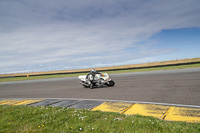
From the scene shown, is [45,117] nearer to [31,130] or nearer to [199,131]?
[31,130]

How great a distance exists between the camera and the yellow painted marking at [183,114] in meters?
4.60

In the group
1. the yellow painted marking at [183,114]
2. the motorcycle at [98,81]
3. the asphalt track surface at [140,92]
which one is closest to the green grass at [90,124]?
the yellow painted marking at [183,114]

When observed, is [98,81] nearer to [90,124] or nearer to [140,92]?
[140,92]

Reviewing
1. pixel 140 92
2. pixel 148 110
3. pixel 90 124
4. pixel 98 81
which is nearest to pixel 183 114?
pixel 148 110

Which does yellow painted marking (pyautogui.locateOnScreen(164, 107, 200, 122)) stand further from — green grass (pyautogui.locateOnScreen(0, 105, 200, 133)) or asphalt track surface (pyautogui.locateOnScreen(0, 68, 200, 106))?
asphalt track surface (pyautogui.locateOnScreen(0, 68, 200, 106))

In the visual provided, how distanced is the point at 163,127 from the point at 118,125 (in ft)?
3.99

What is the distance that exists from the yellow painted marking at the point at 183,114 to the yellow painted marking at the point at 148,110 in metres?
0.28

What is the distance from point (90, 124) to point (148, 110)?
2.50 meters

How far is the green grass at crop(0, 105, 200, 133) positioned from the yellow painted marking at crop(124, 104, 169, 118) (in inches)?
25.3

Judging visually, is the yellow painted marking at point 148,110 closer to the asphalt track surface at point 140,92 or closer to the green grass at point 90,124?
the green grass at point 90,124

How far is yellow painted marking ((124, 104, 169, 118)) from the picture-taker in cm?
524

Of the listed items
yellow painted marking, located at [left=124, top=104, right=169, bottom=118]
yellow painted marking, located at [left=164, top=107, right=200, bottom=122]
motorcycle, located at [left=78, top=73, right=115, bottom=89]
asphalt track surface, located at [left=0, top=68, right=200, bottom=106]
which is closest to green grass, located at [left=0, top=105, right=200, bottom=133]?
yellow painted marking, located at [left=164, top=107, right=200, bottom=122]

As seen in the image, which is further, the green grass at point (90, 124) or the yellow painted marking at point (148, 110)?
the yellow painted marking at point (148, 110)

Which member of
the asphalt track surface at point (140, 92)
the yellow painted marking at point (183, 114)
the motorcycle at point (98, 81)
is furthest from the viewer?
the motorcycle at point (98, 81)
